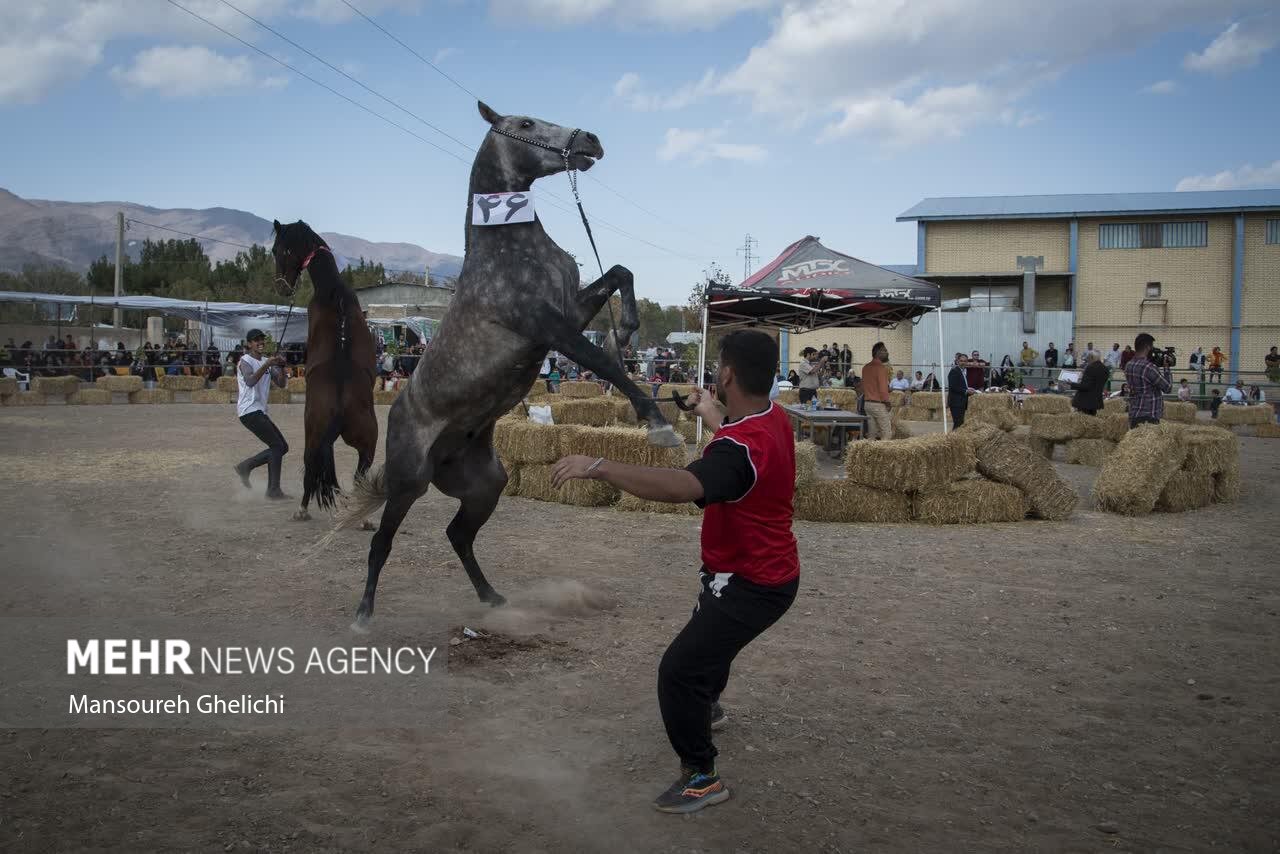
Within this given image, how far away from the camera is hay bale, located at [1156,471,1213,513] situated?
400 inches

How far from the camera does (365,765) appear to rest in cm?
361

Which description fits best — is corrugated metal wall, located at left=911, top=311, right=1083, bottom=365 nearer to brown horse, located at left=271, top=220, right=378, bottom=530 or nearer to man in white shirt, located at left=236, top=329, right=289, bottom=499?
man in white shirt, located at left=236, top=329, right=289, bottom=499

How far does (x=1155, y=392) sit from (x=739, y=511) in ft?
35.7

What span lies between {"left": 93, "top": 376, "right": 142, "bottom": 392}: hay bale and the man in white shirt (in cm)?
1889

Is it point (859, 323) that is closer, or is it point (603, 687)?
point (603, 687)

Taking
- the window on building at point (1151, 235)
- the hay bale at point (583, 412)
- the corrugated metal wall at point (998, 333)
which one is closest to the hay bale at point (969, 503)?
the hay bale at point (583, 412)

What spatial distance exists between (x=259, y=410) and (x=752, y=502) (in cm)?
863

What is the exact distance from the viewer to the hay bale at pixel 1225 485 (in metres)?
10.8

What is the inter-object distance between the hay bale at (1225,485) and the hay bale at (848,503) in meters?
4.24

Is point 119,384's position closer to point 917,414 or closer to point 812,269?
point 812,269

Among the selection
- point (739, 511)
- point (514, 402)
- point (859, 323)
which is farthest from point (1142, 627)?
point (859, 323)

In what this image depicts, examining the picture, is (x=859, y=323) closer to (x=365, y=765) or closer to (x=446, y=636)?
(x=446, y=636)

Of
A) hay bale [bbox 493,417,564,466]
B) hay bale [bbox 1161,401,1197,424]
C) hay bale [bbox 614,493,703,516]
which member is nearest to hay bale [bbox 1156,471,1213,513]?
hay bale [bbox 614,493,703,516]

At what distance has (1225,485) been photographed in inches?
426
